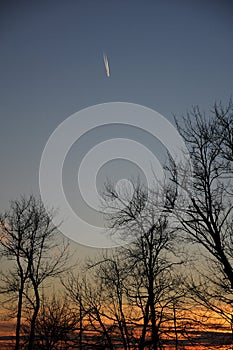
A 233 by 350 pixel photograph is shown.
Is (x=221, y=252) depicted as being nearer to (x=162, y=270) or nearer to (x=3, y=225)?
(x=162, y=270)

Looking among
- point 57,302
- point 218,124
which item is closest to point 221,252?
point 218,124

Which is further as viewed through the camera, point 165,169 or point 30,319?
point 30,319

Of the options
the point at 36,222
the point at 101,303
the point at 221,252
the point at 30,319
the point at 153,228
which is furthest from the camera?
the point at 36,222

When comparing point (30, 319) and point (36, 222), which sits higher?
point (36, 222)

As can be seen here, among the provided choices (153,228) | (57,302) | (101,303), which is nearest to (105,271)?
(101,303)

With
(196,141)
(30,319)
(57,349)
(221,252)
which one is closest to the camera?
(221,252)

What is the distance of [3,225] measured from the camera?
23.5 metres

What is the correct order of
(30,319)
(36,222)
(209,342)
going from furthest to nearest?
(36,222) < (30,319) < (209,342)

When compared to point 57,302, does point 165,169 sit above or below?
above

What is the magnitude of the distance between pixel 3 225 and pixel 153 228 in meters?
10.7

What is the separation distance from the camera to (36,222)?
24391 mm

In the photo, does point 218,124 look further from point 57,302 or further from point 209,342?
point 57,302

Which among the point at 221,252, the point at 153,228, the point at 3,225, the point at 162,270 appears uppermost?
the point at 3,225

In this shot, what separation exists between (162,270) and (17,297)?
33.5 feet
